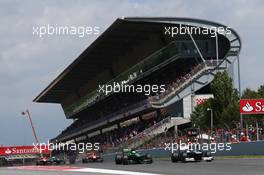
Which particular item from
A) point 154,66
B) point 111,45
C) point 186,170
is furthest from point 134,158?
point 111,45

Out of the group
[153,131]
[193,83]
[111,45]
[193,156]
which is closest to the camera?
[193,156]

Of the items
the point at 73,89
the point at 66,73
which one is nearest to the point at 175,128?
the point at 66,73

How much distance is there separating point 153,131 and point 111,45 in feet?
51.0

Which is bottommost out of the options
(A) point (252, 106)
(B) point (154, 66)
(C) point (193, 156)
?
(C) point (193, 156)

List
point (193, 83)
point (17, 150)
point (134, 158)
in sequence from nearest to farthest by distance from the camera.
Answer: point (134, 158)
point (193, 83)
point (17, 150)

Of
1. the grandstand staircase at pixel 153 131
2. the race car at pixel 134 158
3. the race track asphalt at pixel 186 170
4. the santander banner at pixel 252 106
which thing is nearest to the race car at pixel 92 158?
the grandstand staircase at pixel 153 131

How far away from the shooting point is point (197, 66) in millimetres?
54594

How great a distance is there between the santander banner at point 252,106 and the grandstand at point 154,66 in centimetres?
1338

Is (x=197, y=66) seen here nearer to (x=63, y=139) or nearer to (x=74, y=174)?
(x=74, y=174)

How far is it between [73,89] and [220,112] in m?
52.3

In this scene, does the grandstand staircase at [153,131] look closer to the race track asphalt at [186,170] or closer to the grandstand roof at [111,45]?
the grandstand roof at [111,45]

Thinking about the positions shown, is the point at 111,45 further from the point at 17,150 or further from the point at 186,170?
the point at 186,170

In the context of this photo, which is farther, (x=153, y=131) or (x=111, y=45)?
(x=111, y=45)

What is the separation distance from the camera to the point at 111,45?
65062 mm
